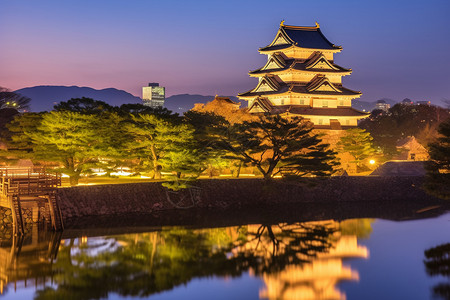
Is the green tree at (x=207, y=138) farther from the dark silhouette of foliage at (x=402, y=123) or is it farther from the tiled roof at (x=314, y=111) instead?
the dark silhouette of foliage at (x=402, y=123)

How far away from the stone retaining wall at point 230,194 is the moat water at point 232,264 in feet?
16.7

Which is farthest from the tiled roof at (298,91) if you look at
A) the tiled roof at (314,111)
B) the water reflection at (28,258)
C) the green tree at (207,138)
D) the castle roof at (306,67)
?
the water reflection at (28,258)

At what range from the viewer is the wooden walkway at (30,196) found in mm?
28672

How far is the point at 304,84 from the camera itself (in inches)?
2427

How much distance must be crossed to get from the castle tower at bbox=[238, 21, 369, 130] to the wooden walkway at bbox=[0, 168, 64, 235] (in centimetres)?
3094

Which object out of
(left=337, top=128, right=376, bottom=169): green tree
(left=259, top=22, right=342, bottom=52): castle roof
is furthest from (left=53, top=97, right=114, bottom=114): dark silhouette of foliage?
(left=259, top=22, right=342, bottom=52): castle roof

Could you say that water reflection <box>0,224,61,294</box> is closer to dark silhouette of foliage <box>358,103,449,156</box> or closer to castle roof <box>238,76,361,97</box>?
castle roof <box>238,76,361,97</box>

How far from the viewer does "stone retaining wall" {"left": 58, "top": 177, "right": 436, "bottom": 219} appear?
35034 mm

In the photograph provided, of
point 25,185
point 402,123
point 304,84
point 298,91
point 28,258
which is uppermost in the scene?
point 304,84

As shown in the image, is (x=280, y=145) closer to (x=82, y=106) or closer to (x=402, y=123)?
(x=82, y=106)

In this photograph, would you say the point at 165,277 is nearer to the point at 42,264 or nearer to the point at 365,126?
the point at 42,264

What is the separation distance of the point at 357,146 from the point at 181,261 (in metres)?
32.4

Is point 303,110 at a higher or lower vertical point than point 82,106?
higher

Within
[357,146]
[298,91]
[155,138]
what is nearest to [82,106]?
[155,138]
